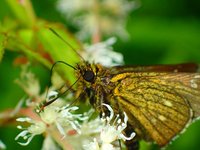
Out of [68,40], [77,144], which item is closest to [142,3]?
[68,40]

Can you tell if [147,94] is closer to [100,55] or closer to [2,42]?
[100,55]

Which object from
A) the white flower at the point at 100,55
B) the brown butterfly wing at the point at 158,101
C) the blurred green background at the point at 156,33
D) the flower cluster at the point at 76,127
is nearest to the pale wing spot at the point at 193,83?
the brown butterfly wing at the point at 158,101

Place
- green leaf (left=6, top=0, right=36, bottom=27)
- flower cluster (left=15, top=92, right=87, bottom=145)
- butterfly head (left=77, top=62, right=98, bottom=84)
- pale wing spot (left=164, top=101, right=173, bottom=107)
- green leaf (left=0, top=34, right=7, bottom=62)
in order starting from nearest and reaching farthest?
1. green leaf (left=0, top=34, right=7, bottom=62)
2. flower cluster (left=15, top=92, right=87, bottom=145)
3. butterfly head (left=77, top=62, right=98, bottom=84)
4. pale wing spot (left=164, top=101, right=173, bottom=107)
5. green leaf (left=6, top=0, right=36, bottom=27)

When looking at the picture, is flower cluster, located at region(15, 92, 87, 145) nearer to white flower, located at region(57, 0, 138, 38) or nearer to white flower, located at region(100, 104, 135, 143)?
white flower, located at region(100, 104, 135, 143)

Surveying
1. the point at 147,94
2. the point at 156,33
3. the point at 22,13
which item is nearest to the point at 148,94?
the point at 147,94

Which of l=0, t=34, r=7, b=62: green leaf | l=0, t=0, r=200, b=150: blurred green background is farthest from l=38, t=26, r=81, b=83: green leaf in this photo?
l=0, t=0, r=200, b=150: blurred green background

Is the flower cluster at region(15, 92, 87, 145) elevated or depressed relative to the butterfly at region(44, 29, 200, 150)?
depressed

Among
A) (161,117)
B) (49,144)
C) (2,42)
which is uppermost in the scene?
(2,42)

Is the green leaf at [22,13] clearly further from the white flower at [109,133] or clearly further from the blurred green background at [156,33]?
the blurred green background at [156,33]
